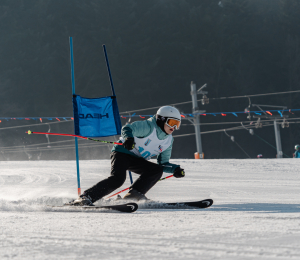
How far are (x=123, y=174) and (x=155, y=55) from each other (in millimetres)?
43178

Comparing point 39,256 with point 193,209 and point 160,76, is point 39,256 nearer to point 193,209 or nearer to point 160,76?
point 193,209

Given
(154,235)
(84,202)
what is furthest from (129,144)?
(154,235)

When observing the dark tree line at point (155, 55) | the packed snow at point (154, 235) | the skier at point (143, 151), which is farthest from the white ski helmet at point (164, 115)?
the dark tree line at point (155, 55)

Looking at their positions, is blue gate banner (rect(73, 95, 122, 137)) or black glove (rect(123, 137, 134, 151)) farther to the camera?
blue gate banner (rect(73, 95, 122, 137))

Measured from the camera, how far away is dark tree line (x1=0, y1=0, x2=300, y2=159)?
130 ft

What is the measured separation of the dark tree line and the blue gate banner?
32.8 meters

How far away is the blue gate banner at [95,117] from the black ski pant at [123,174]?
2.11 ft

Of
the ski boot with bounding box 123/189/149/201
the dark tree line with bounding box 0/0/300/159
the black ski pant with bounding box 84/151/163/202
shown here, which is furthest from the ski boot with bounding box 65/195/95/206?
the dark tree line with bounding box 0/0/300/159

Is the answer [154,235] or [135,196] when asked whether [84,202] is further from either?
[154,235]

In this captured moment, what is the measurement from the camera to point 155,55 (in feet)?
148

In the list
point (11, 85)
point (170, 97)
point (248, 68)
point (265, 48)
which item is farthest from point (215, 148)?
point (11, 85)

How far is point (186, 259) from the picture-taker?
126 centimetres

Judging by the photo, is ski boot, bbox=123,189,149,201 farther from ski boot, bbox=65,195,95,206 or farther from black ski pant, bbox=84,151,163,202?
ski boot, bbox=65,195,95,206

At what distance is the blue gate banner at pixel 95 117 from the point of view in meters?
3.65
